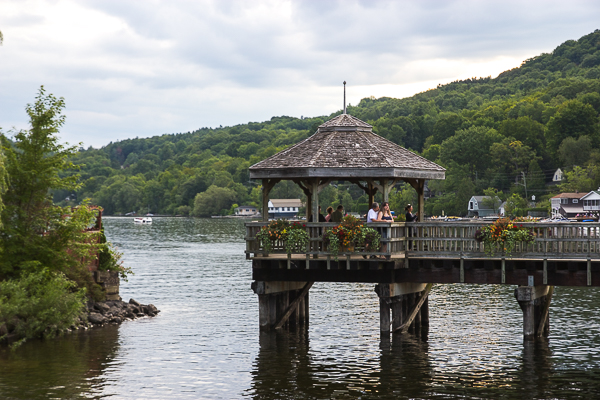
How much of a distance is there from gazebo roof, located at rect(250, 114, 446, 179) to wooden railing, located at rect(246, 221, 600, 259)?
1629mm

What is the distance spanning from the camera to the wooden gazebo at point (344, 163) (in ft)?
81.5

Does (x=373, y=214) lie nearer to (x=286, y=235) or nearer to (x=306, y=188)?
(x=286, y=235)

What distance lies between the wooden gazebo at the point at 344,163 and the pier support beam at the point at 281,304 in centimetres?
250

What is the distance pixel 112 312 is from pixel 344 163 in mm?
12755

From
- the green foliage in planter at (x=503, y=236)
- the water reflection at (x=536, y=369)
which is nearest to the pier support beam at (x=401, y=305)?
the green foliage in planter at (x=503, y=236)

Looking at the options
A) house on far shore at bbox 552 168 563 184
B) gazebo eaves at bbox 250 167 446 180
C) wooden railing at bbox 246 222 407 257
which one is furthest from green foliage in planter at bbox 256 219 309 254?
house on far shore at bbox 552 168 563 184

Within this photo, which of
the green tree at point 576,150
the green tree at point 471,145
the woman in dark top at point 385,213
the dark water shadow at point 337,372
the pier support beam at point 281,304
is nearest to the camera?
the dark water shadow at point 337,372

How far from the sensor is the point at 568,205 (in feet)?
460

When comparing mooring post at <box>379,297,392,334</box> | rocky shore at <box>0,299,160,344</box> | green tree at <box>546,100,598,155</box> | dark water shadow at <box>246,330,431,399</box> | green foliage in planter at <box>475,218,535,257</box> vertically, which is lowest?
dark water shadow at <box>246,330,431,399</box>

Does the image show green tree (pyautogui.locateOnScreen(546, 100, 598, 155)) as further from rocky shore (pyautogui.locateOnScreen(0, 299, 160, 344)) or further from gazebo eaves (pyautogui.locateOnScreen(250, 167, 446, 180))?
gazebo eaves (pyautogui.locateOnScreen(250, 167, 446, 180))

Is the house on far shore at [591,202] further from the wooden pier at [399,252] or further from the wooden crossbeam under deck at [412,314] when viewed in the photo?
the wooden pier at [399,252]

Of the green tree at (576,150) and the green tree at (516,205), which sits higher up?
the green tree at (576,150)

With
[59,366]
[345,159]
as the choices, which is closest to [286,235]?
[345,159]

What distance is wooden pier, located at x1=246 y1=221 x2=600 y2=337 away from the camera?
76.9 ft
